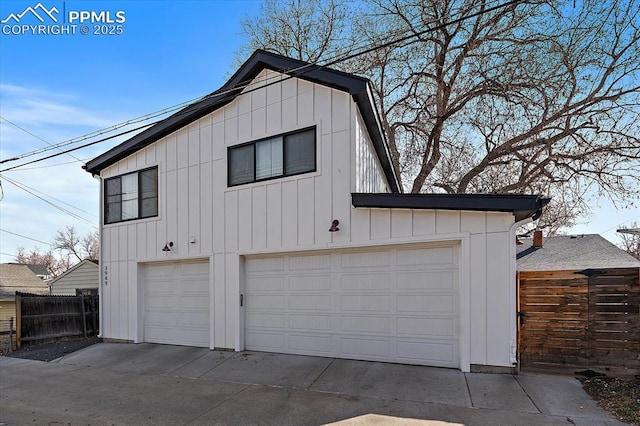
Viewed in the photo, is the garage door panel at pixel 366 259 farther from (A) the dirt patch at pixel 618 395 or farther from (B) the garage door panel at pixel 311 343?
(A) the dirt patch at pixel 618 395

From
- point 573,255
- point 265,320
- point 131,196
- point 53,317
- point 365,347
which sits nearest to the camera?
point 365,347

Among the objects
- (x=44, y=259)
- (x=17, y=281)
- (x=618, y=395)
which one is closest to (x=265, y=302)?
(x=618, y=395)

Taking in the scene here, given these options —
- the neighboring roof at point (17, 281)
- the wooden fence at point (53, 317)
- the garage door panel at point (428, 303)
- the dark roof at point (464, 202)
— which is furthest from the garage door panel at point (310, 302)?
the neighboring roof at point (17, 281)

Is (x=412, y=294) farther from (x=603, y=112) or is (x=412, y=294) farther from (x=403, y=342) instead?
(x=603, y=112)

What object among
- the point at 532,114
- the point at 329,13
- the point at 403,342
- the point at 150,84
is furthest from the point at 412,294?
the point at 329,13

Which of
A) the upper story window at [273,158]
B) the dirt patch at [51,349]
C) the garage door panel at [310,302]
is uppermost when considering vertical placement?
the upper story window at [273,158]

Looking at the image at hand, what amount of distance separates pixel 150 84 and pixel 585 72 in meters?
14.3

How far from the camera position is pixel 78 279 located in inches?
824

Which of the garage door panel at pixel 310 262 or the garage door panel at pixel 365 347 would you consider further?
the garage door panel at pixel 310 262

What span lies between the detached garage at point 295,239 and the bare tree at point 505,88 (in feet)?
21.2

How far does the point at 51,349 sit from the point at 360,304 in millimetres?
8004

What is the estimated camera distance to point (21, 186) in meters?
20.8

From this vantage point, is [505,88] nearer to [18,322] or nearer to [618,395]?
[618,395]

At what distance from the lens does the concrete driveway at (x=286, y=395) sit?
15.8 ft
